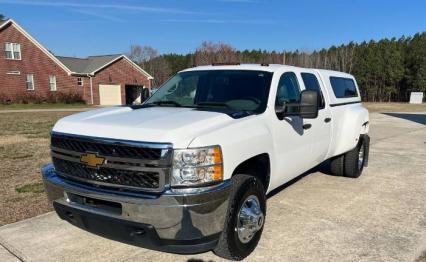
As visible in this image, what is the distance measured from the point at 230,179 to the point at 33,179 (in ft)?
16.0

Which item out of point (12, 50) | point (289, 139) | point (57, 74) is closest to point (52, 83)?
point (57, 74)

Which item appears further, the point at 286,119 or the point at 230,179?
the point at 286,119

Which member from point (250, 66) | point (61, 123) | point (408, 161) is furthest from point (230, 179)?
point (408, 161)

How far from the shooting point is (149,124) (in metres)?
3.51

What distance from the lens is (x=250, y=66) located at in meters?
5.16

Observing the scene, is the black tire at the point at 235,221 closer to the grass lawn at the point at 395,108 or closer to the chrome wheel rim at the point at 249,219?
the chrome wheel rim at the point at 249,219

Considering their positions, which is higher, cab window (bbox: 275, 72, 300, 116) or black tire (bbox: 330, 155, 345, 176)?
cab window (bbox: 275, 72, 300, 116)

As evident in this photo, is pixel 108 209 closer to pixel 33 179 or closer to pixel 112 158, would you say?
pixel 112 158

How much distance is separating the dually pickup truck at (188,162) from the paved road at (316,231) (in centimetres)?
53

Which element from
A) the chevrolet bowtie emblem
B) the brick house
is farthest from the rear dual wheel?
the brick house

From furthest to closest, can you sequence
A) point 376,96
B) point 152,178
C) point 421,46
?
point 376,96
point 421,46
point 152,178

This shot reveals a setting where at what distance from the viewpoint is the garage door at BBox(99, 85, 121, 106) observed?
1774 inches

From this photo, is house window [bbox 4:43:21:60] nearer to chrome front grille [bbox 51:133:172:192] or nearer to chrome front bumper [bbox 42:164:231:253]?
chrome front grille [bbox 51:133:172:192]

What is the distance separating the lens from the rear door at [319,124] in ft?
17.7
